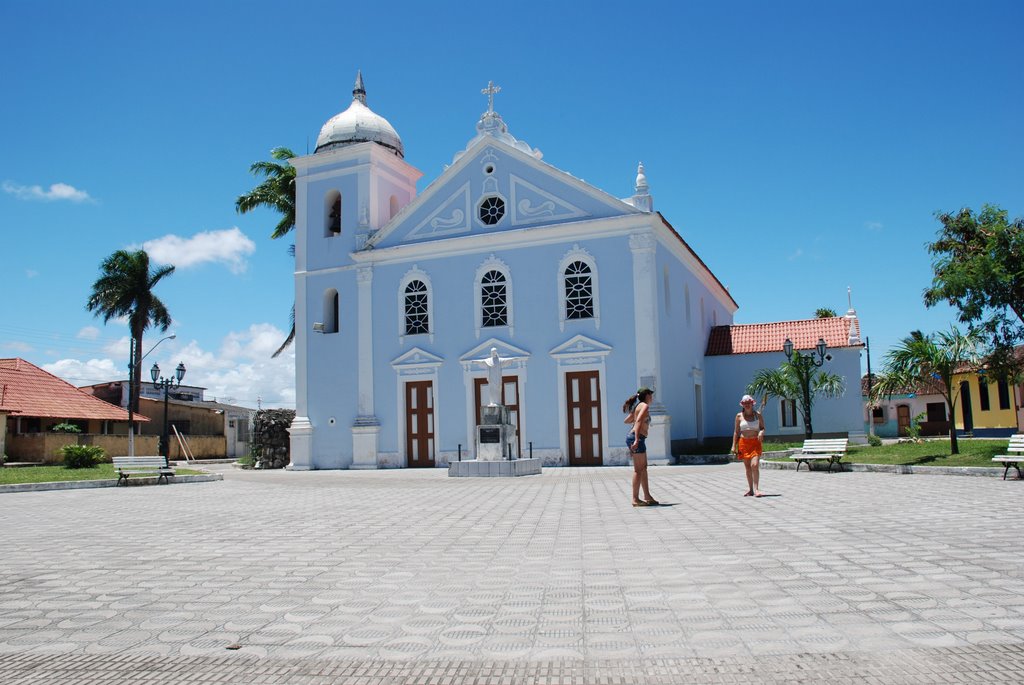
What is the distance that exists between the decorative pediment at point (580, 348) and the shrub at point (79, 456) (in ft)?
47.3

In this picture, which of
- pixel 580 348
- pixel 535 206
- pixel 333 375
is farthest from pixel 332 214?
pixel 580 348

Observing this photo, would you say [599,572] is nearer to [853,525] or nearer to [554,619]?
[554,619]

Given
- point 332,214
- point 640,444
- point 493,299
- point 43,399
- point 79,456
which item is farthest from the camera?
point 43,399

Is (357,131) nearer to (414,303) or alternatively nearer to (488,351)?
(414,303)

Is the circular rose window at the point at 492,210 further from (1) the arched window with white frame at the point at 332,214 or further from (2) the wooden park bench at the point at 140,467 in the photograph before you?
(2) the wooden park bench at the point at 140,467

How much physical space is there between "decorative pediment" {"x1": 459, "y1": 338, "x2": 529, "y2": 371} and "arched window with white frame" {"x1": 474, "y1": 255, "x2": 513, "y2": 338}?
473 mm

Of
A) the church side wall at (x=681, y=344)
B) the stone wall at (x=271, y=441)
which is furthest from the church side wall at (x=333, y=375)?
the church side wall at (x=681, y=344)

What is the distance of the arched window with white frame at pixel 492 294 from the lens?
2555 centimetres

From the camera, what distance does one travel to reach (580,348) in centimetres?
2428

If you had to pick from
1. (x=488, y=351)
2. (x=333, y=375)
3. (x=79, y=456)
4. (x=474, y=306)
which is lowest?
(x=79, y=456)

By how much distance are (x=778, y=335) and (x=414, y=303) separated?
1353cm

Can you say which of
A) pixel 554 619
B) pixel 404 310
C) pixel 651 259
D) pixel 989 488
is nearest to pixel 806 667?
pixel 554 619

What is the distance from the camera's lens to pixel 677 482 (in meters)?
15.9

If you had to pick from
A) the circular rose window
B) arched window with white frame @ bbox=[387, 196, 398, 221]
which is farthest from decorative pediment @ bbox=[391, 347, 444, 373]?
arched window with white frame @ bbox=[387, 196, 398, 221]
